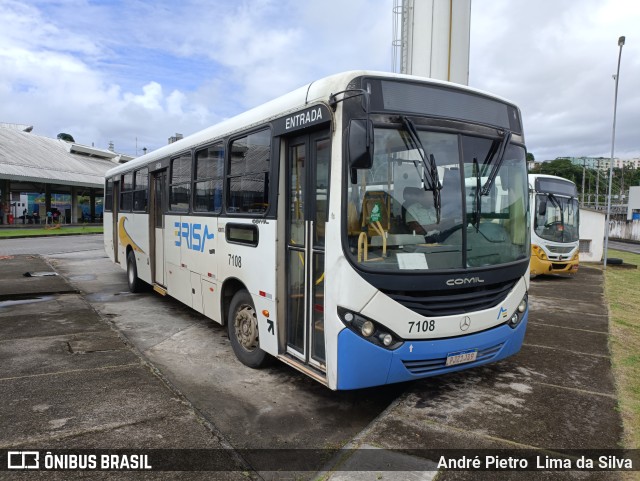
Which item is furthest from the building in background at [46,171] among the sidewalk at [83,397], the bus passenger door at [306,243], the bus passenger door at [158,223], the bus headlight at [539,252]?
the bus passenger door at [306,243]

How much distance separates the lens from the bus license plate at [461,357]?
14.0ft

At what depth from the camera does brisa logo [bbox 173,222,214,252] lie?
672 cm

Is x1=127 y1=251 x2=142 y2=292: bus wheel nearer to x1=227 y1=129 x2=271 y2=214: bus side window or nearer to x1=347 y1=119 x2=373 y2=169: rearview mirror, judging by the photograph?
x1=227 y1=129 x2=271 y2=214: bus side window

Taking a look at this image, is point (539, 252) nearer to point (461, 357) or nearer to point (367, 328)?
point (461, 357)

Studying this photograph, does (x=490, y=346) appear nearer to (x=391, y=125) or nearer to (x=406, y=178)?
(x=406, y=178)

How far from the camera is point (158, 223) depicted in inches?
351

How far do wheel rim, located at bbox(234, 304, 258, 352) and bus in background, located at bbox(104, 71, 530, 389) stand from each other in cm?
2

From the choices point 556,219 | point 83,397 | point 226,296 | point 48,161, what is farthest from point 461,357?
point 48,161

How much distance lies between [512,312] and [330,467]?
2463 mm

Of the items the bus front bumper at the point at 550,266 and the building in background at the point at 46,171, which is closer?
the bus front bumper at the point at 550,266

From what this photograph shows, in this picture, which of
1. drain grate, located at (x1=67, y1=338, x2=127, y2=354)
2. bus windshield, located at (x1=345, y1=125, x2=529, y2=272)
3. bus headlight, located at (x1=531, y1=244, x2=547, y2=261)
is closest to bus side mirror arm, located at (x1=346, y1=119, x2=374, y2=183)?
bus windshield, located at (x1=345, y1=125, x2=529, y2=272)

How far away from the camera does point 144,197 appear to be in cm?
973

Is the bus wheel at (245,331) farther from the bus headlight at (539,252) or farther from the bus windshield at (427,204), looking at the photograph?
the bus headlight at (539,252)

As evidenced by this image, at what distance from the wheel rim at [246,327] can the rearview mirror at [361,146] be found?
250 centimetres
